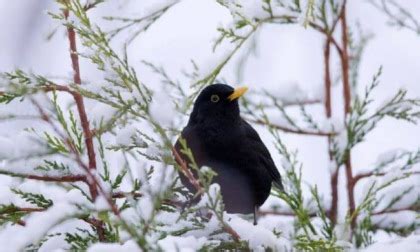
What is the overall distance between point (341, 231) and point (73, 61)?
1027 millimetres

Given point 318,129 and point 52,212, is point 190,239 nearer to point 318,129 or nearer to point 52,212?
point 52,212

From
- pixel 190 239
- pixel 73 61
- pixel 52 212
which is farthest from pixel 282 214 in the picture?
pixel 52 212

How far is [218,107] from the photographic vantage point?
13.5 feet

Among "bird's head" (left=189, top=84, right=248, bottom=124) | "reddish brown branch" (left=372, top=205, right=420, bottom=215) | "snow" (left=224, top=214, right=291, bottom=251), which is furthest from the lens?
"bird's head" (left=189, top=84, right=248, bottom=124)

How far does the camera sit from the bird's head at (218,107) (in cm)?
409

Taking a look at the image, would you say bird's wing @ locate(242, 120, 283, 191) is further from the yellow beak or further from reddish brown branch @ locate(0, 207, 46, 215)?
reddish brown branch @ locate(0, 207, 46, 215)

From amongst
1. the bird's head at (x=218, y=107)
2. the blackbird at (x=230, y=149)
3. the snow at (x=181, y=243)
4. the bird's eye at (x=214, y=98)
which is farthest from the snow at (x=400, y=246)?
the bird's eye at (x=214, y=98)

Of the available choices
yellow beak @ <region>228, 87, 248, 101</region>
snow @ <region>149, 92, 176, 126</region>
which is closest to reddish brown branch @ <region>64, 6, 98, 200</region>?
snow @ <region>149, 92, 176, 126</region>

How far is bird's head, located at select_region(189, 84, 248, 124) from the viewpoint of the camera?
13.4ft

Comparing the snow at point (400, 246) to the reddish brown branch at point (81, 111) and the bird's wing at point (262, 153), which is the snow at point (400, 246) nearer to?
the reddish brown branch at point (81, 111)

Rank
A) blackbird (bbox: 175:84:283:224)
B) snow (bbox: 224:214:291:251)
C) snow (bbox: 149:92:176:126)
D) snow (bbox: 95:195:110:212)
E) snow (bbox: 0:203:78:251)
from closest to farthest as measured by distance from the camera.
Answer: snow (bbox: 0:203:78:251)
snow (bbox: 95:195:110:212)
snow (bbox: 149:92:176:126)
snow (bbox: 224:214:291:251)
blackbird (bbox: 175:84:283:224)

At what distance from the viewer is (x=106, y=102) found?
234 centimetres

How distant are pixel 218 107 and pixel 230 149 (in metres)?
0.29

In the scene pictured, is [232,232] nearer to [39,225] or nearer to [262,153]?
[39,225]
